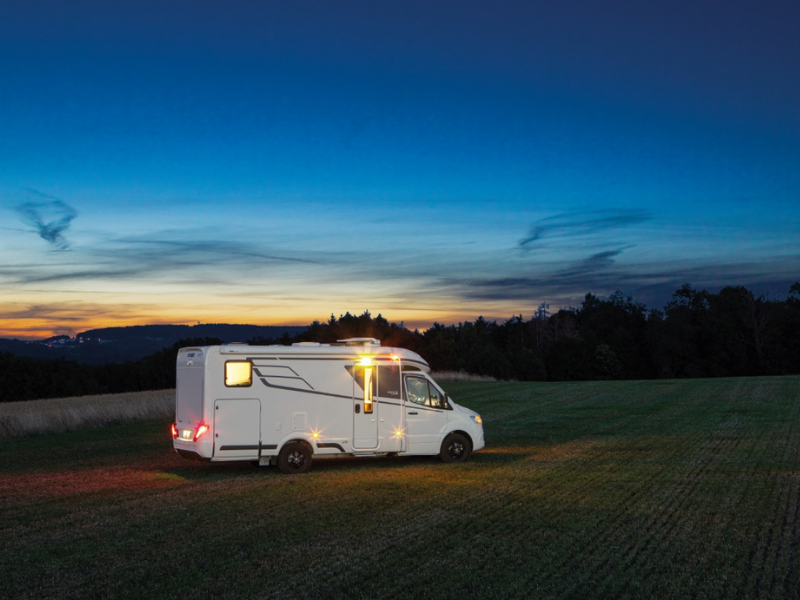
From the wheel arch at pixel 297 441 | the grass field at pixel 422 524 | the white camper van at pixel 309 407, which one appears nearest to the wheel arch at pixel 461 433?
the white camper van at pixel 309 407

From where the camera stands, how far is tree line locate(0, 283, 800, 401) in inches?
3487

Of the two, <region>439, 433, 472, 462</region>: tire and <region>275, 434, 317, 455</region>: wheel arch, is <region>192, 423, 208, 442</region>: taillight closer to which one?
<region>275, 434, 317, 455</region>: wheel arch

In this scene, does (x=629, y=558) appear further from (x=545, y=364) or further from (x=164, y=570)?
(x=545, y=364)

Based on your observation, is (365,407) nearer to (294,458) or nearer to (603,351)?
(294,458)

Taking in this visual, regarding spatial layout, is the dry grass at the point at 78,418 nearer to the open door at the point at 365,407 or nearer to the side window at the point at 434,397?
the open door at the point at 365,407

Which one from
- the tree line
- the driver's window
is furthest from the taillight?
the tree line

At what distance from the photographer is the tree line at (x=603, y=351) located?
8856 cm

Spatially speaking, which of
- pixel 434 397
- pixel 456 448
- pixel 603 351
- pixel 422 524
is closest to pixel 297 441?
pixel 434 397

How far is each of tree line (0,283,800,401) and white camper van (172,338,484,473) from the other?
206 ft

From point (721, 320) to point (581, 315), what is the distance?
5725 cm

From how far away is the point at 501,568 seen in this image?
830 centimetres

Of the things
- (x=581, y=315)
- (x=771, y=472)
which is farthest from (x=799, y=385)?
(x=581, y=315)

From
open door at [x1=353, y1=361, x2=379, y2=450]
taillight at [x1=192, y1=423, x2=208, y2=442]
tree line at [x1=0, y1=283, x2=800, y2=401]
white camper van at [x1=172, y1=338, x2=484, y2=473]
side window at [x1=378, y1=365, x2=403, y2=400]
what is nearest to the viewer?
taillight at [x1=192, y1=423, x2=208, y2=442]

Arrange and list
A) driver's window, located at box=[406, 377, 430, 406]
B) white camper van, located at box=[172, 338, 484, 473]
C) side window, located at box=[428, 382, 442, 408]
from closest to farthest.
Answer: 1. white camper van, located at box=[172, 338, 484, 473]
2. driver's window, located at box=[406, 377, 430, 406]
3. side window, located at box=[428, 382, 442, 408]
